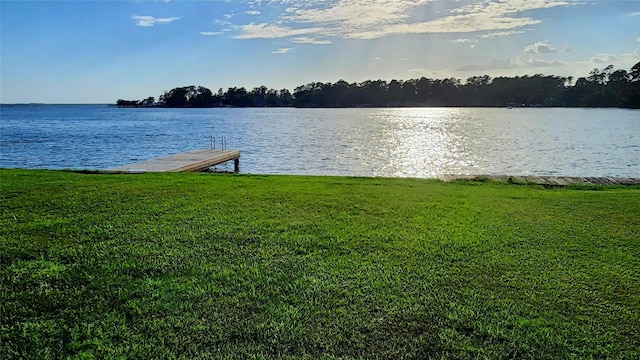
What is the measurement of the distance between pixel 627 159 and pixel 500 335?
22568mm

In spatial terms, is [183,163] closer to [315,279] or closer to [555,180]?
[555,180]

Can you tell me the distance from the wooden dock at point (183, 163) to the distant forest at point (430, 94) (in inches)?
3622

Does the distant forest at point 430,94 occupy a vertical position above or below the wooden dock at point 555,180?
above

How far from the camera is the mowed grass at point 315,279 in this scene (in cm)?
306

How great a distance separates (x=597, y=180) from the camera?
10656 mm

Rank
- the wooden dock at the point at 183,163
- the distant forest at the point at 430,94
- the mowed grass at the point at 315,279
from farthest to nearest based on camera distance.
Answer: the distant forest at the point at 430,94
the wooden dock at the point at 183,163
the mowed grass at the point at 315,279

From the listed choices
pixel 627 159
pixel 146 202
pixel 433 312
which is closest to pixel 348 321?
pixel 433 312

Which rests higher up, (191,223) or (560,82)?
(560,82)

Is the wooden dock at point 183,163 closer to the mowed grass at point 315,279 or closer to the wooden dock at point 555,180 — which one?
the mowed grass at point 315,279

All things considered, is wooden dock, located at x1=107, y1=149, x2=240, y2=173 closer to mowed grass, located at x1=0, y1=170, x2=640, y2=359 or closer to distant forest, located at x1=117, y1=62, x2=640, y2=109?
mowed grass, located at x1=0, y1=170, x2=640, y2=359

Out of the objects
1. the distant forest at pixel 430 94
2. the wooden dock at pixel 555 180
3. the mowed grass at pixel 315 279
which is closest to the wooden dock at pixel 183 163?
the mowed grass at pixel 315 279

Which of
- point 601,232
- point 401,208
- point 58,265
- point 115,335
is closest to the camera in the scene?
point 115,335

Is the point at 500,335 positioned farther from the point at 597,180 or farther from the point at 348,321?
the point at 597,180

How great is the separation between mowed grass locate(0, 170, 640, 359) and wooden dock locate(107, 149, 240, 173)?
599 centimetres
